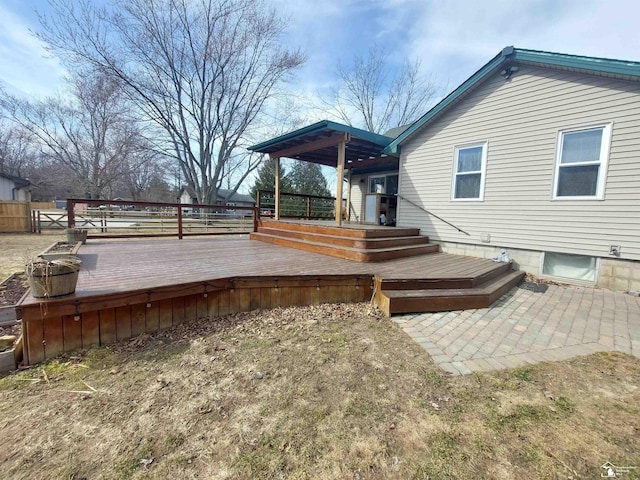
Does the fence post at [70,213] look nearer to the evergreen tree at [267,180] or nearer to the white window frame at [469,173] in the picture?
the white window frame at [469,173]

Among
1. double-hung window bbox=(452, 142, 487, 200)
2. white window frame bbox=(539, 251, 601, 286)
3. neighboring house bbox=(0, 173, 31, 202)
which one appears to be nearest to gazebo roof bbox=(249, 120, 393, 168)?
double-hung window bbox=(452, 142, 487, 200)

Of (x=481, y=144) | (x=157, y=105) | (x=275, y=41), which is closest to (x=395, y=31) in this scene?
(x=275, y=41)

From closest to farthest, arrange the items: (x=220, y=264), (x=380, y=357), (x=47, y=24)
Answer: (x=380, y=357), (x=220, y=264), (x=47, y=24)

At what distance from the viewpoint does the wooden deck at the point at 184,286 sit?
104 inches

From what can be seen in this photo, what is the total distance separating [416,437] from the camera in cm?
173

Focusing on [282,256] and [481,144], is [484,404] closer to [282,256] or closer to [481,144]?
[282,256]

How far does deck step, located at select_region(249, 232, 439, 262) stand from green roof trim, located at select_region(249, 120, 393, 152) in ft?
7.96

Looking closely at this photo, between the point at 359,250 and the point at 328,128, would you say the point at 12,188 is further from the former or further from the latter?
the point at 359,250

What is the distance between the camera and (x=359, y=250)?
17.3 ft

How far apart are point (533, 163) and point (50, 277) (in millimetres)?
7393

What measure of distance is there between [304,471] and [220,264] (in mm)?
3508

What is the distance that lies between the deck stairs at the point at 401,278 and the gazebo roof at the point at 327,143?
1.96 m

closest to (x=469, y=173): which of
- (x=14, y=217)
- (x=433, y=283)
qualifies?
(x=433, y=283)

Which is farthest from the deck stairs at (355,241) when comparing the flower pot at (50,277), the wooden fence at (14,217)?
the wooden fence at (14,217)
